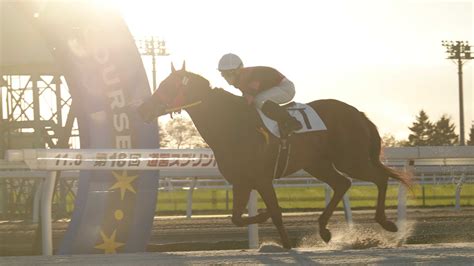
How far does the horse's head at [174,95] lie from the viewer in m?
6.28

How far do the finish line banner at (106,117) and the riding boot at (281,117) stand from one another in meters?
0.91

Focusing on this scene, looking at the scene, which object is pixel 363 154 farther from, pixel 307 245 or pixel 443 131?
pixel 443 131

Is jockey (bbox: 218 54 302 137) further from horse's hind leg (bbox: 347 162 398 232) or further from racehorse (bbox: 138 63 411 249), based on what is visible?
horse's hind leg (bbox: 347 162 398 232)

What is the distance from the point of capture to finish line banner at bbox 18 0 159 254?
6.73 meters

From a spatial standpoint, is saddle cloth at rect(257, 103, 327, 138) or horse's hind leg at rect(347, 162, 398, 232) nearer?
saddle cloth at rect(257, 103, 327, 138)

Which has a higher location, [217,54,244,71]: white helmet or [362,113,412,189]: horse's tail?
[217,54,244,71]: white helmet

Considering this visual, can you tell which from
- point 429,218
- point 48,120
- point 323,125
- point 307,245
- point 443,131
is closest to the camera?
point 323,125

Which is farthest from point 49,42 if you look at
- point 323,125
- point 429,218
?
point 429,218

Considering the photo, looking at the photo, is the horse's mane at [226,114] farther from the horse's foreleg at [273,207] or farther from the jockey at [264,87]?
→ the horse's foreleg at [273,207]

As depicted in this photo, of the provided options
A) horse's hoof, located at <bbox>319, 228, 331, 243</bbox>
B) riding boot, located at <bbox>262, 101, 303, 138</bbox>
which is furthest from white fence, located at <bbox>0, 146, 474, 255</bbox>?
riding boot, located at <bbox>262, 101, 303, 138</bbox>

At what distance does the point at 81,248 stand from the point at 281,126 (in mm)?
1616

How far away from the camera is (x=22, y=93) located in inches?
795

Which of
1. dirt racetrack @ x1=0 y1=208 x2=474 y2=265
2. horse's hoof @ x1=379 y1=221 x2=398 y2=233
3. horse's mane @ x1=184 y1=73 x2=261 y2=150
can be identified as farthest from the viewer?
horse's hoof @ x1=379 y1=221 x2=398 y2=233

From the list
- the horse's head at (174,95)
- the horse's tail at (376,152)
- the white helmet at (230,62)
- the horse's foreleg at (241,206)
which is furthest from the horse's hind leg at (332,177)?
the horse's head at (174,95)
